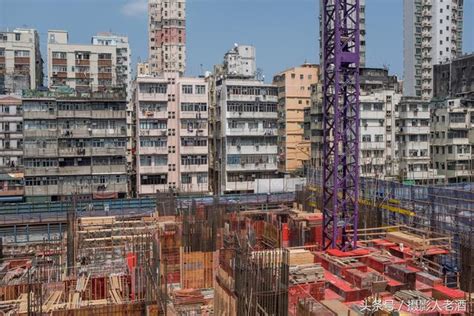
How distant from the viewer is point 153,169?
35.7 m

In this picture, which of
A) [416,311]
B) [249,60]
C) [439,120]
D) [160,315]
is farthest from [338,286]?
[249,60]

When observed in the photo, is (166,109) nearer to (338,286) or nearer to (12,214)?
(12,214)

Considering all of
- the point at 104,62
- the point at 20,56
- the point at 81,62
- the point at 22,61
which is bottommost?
the point at 81,62

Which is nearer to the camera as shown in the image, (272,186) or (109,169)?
(109,169)

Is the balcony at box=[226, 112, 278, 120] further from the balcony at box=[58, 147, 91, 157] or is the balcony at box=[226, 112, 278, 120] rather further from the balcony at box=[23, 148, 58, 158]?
the balcony at box=[23, 148, 58, 158]

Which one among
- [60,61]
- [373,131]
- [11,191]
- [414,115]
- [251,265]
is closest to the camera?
[251,265]

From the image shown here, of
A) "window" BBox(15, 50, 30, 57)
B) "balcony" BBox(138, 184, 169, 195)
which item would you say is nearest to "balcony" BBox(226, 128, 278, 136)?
"balcony" BBox(138, 184, 169, 195)

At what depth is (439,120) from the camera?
134 ft

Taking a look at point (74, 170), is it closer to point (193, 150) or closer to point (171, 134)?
point (171, 134)

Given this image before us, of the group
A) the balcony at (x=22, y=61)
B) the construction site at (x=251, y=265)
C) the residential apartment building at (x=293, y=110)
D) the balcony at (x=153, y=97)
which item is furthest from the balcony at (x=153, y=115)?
the balcony at (x=22, y=61)

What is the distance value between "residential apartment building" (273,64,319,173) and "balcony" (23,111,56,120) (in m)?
20.7

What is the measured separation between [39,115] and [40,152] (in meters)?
2.51

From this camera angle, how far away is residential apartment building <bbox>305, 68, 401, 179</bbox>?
127 ft

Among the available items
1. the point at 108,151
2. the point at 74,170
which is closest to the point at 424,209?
the point at 108,151
